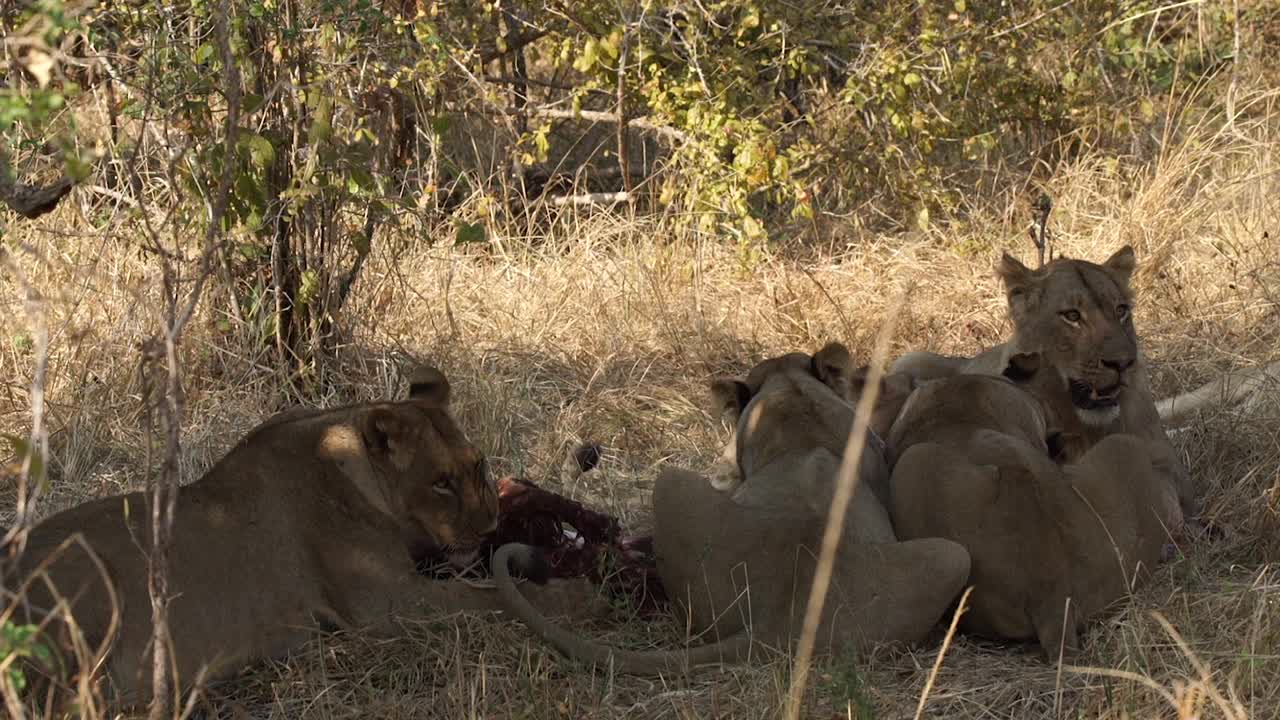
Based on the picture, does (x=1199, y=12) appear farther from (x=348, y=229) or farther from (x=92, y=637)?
(x=92, y=637)

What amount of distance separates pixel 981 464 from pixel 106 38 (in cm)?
339

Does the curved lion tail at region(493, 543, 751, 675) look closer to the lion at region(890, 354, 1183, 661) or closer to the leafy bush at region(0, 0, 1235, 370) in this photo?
the lion at region(890, 354, 1183, 661)

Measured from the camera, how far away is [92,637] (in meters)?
3.72

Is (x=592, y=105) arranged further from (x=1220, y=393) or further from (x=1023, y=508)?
(x=1023, y=508)

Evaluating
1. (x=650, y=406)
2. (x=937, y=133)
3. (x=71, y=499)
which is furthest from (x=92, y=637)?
(x=937, y=133)

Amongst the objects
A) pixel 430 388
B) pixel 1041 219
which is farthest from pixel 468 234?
pixel 1041 219

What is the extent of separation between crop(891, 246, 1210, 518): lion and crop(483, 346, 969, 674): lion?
3.39ft

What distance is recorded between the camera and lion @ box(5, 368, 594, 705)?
3.85 meters

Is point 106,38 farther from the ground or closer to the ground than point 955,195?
farther from the ground

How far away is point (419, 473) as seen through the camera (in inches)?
169

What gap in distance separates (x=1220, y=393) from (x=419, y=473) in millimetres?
3281

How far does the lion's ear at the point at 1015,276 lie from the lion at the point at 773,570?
1.40 m

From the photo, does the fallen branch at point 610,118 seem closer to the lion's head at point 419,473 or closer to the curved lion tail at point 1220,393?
the curved lion tail at point 1220,393

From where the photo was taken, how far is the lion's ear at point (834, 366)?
5.00 metres
